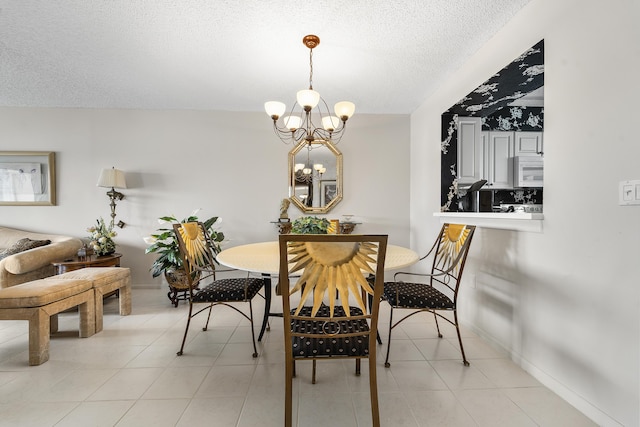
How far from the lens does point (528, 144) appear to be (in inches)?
135

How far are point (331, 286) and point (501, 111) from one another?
363 centimetres

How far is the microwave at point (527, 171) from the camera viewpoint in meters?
3.36

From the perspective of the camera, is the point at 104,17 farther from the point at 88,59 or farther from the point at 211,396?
the point at 211,396

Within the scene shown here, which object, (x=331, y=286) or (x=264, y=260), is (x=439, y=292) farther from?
(x=264, y=260)

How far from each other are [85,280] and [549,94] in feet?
11.7

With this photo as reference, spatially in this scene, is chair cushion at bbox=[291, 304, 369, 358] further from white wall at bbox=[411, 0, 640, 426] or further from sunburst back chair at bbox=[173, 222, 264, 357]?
white wall at bbox=[411, 0, 640, 426]

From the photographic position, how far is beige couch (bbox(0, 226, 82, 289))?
8.48 ft

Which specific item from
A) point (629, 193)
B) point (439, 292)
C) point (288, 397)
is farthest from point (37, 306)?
point (629, 193)

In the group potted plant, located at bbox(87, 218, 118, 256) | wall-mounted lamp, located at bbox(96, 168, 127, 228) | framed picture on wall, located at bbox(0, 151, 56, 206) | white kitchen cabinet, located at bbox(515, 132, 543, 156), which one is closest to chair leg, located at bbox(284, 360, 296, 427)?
potted plant, located at bbox(87, 218, 118, 256)

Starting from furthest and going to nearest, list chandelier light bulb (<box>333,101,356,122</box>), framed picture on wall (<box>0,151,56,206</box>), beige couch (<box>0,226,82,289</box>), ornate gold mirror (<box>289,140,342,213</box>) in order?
ornate gold mirror (<box>289,140,342,213</box>)
framed picture on wall (<box>0,151,56,206</box>)
beige couch (<box>0,226,82,289</box>)
chandelier light bulb (<box>333,101,356,122</box>)

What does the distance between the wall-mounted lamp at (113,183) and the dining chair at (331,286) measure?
3140 millimetres

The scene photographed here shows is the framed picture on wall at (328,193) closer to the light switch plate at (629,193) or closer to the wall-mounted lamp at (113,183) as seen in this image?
the wall-mounted lamp at (113,183)

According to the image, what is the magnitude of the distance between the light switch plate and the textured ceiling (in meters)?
1.34

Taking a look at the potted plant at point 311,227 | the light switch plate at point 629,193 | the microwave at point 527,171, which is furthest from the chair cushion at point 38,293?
the microwave at point 527,171
